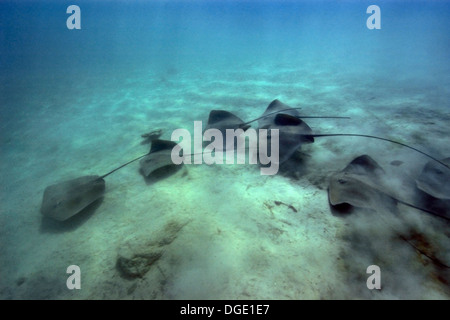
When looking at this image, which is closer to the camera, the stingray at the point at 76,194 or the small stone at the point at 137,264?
the small stone at the point at 137,264

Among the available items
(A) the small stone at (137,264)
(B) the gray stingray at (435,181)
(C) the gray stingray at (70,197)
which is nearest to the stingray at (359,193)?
(B) the gray stingray at (435,181)

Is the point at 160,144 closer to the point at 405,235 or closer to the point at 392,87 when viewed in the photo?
the point at 405,235

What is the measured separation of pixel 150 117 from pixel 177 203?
7.38 meters

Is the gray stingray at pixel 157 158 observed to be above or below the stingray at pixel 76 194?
above

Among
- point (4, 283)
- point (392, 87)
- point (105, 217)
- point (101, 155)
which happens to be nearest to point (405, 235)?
point (105, 217)

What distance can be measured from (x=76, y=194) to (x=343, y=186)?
5470mm

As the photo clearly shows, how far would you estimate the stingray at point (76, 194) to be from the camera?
14.5ft

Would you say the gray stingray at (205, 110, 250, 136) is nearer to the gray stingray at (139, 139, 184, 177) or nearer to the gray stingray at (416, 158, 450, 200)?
the gray stingray at (139, 139, 184, 177)

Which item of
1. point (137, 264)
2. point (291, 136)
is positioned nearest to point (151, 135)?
point (291, 136)

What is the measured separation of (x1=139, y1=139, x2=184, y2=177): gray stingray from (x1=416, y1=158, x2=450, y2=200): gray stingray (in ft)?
17.0

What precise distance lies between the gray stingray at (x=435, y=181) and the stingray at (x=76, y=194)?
204 inches

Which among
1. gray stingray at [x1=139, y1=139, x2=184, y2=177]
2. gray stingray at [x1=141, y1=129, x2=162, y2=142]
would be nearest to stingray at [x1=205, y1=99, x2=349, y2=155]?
gray stingray at [x1=139, y1=139, x2=184, y2=177]

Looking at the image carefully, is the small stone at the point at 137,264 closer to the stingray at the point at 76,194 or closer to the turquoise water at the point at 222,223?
the turquoise water at the point at 222,223

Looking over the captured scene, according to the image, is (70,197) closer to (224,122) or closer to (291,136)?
(224,122)
